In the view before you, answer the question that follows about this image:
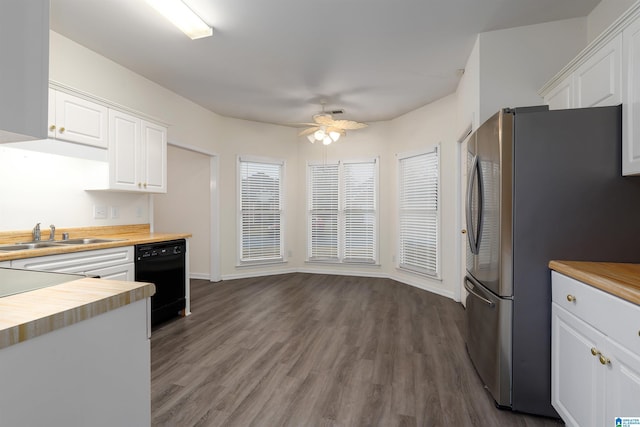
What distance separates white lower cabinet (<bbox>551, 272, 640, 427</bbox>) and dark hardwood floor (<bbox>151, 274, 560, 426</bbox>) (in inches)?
14.8

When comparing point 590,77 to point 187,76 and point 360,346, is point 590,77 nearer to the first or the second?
point 360,346

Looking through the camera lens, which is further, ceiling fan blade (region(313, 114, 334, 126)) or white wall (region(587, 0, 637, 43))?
ceiling fan blade (region(313, 114, 334, 126))

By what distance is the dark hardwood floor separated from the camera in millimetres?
1758

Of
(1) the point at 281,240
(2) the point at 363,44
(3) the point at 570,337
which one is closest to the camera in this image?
(3) the point at 570,337

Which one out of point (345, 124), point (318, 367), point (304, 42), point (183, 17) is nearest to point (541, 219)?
point (318, 367)

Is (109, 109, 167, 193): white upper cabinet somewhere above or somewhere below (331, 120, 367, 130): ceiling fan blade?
below

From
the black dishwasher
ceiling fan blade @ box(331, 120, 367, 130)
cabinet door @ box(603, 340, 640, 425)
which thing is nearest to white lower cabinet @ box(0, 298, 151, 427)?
cabinet door @ box(603, 340, 640, 425)

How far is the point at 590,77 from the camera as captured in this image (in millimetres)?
1855

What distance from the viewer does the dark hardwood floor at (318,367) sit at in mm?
1758

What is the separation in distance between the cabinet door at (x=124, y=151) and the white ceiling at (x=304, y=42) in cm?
68

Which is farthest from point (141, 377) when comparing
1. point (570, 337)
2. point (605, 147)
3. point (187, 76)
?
point (187, 76)

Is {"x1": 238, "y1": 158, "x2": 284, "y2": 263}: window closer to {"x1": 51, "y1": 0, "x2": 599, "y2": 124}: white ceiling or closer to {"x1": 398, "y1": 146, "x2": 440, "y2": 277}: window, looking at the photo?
{"x1": 51, "y1": 0, "x2": 599, "y2": 124}: white ceiling

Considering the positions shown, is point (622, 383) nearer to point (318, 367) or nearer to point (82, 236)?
point (318, 367)

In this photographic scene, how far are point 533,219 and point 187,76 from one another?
146 inches
